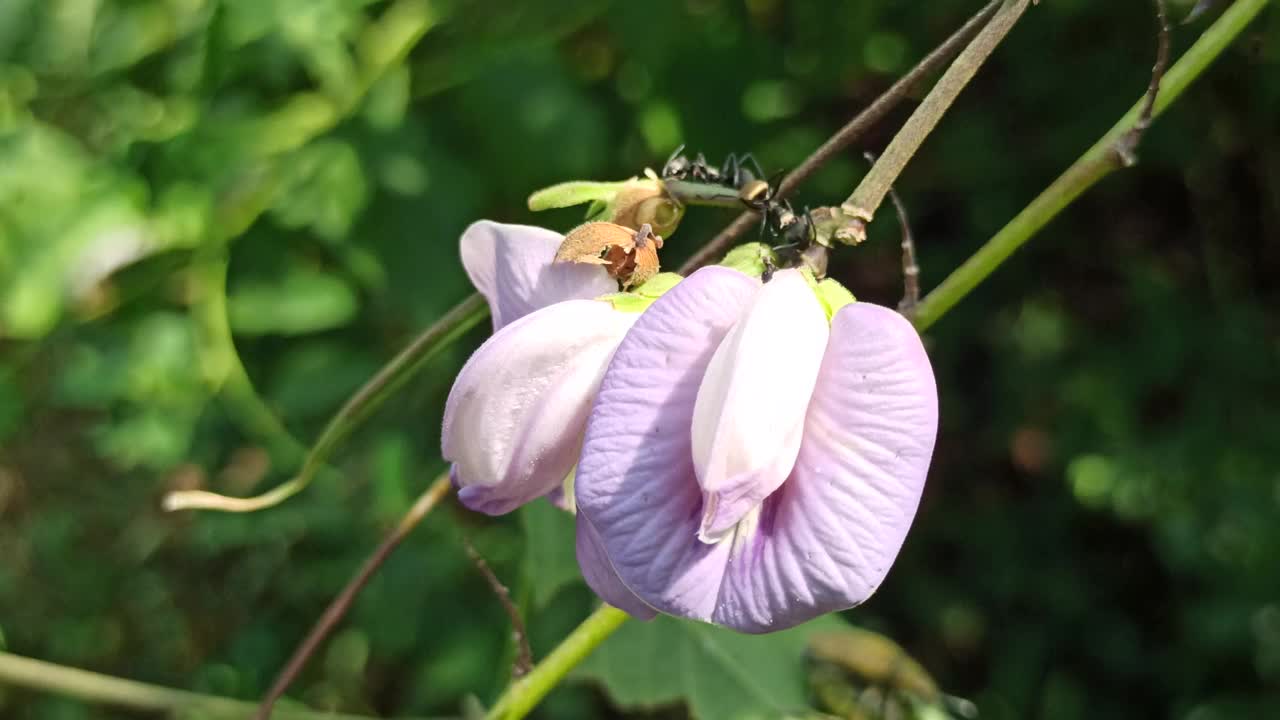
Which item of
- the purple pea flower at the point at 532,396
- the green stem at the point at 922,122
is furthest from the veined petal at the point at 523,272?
the green stem at the point at 922,122

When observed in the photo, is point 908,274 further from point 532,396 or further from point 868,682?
point 868,682

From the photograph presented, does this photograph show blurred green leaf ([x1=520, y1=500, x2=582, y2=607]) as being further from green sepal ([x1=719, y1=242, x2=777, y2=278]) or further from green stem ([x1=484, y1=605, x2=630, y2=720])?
green sepal ([x1=719, y1=242, x2=777, y2=278])

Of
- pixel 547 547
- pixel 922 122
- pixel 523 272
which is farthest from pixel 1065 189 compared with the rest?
pixel 547 547

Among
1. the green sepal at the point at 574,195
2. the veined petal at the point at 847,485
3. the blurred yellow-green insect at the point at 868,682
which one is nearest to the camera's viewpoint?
the veined petal at the point at 847,485

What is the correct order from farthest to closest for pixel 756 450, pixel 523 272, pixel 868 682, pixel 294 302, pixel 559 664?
1. pixel 294 302
2. pixel 868 682
3. pixel 559 664
4. pixel 523 272
5. pixel 756 450

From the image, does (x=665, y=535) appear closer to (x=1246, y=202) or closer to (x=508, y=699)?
(x=508, y=699)

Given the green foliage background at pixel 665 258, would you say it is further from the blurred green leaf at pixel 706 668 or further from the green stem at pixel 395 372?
the green stem at pixel 395 372
